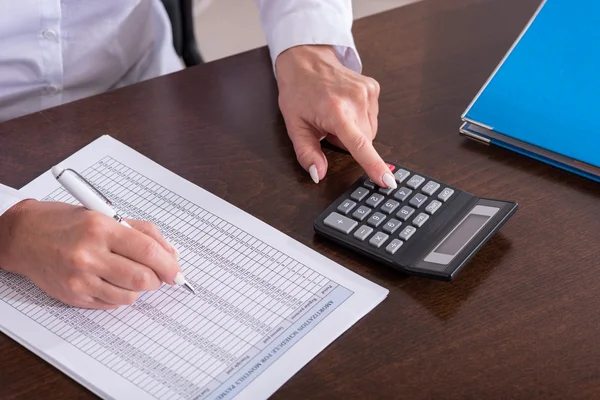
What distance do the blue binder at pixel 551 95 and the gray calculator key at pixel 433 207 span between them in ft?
0.50

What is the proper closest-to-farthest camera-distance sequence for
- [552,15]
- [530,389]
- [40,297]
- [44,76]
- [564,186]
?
[530,389] → [40,297] → [564,186] → [552,15] → [44,76]

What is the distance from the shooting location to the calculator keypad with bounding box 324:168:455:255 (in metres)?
0.82

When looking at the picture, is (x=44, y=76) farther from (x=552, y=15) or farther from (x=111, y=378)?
(x=552, y=15)

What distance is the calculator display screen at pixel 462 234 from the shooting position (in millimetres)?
798

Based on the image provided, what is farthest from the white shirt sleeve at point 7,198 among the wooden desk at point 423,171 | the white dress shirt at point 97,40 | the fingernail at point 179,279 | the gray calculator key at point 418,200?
the gray calculator key at point 418,200

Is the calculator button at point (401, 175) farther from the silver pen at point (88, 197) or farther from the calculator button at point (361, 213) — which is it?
the silver pen at point (88, 197)

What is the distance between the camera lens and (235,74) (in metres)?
1.08

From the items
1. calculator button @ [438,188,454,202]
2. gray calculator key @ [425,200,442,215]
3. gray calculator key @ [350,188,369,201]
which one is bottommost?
gray calculator key @ [425,200,442,215]

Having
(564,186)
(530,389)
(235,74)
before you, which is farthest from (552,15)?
(530,389)

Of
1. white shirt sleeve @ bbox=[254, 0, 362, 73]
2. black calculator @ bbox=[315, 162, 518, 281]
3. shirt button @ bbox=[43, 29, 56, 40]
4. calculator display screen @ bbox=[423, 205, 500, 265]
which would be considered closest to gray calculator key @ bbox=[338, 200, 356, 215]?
black calculator @ bbox=[315, 162, 518, 281]

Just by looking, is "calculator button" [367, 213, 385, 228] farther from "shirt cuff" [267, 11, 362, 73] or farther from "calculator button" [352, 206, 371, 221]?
"shirt cuff" [267, 11, 362, 73]

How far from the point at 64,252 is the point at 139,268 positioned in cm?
7

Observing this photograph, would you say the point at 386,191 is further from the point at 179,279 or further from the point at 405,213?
the point at 179,279

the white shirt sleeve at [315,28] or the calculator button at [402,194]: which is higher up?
the white shirt sleeve at [315,28]
